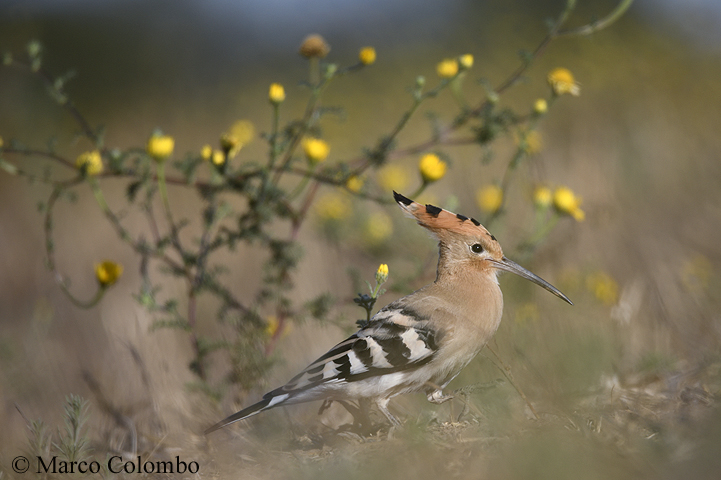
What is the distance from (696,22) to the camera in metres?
7.63

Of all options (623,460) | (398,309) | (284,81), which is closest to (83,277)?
(398,309)

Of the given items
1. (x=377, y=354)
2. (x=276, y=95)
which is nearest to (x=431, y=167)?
(x=276, y=95)

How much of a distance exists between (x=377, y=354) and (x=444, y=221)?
532mm

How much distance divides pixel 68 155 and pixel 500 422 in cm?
786

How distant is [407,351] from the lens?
78.1 inches

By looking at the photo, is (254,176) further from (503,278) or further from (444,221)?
(503,278)

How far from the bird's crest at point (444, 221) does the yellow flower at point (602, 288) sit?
1.14m

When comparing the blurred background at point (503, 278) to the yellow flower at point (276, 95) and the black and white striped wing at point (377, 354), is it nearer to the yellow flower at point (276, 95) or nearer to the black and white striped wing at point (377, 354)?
the black and white striped wing at point (377, 354)

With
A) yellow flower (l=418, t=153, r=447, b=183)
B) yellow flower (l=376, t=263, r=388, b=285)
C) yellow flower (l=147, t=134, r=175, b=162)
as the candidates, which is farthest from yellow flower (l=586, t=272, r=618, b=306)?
yellow flower (l=147, t=134, r=175, b=162)

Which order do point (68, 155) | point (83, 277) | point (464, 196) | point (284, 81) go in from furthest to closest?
point (284, 81) → point (68, 155) → point (83, 277) → point (464, 196)

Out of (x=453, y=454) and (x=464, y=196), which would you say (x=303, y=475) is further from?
(x=464, y=196)

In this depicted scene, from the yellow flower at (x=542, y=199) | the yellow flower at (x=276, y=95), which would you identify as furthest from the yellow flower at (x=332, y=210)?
the yellow flower at (x=276, y=95)

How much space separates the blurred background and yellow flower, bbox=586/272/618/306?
0.01 m

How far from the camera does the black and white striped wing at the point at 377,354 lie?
1982mm
